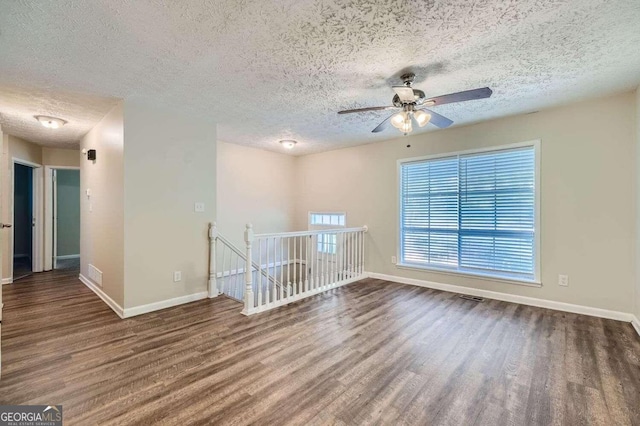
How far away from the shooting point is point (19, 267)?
5824 millimetres

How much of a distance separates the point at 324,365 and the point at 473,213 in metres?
3.15

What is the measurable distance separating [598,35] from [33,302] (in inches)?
252

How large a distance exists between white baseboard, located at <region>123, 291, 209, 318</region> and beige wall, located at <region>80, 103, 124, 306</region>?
17cm

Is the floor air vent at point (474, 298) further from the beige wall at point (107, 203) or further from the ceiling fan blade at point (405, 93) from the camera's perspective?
the beige wall at point (107, 203)

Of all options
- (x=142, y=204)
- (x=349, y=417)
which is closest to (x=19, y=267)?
(x=142, y=204)

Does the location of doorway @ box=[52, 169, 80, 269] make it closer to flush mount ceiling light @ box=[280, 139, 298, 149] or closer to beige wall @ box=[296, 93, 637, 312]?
flush mount ceiling light @ box=[280, 139, 298, 149]

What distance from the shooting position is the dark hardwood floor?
1756mm

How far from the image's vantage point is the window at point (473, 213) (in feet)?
12.4

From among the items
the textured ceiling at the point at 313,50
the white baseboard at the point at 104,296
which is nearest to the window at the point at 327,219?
the textured ceiling at the point at 313,50

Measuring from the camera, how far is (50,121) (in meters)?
3.82

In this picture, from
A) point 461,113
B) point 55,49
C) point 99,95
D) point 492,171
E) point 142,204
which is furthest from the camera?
point 492,171

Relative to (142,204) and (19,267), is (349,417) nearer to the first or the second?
(142,204)

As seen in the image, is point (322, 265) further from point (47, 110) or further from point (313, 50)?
point (47, 110)

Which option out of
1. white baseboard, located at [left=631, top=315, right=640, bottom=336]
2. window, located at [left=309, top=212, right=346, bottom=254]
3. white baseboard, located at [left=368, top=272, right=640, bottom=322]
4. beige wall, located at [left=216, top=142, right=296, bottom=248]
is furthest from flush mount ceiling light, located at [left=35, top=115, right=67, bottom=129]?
white baseboard, located at [left=631, top=315, right=640, bottom=336]
